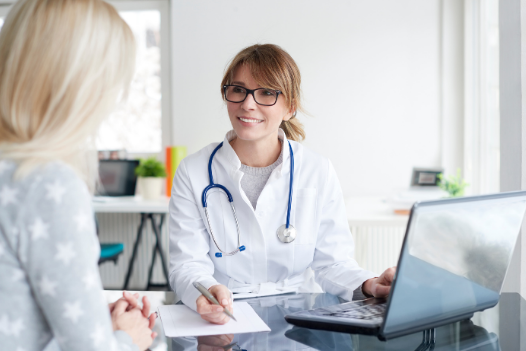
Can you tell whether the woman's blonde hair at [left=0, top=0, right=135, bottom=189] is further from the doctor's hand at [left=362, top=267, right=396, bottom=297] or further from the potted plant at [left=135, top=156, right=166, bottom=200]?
the potted plant at [left=135, top=156, right=166, bottom=200]

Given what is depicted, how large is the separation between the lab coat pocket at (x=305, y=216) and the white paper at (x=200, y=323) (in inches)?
13.6

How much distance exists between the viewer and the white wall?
3137mm

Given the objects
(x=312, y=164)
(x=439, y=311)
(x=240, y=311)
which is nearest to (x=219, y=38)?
(x=312, y=164)

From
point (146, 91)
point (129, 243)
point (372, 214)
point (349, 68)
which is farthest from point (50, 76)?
point (129, 243)

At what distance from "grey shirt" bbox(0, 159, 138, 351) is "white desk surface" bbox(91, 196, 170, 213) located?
7.45ft

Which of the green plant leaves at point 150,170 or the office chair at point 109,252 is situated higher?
the green plant leaves at point 150,170

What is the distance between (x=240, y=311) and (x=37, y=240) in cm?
52

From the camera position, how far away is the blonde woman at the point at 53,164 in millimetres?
555

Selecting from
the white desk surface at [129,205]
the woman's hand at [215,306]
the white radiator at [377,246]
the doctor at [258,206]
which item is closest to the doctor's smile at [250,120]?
the doctor at [258,206]

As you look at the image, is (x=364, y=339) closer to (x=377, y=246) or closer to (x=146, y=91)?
(x=377, y=246)

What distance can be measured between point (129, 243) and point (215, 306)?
2.88 meters

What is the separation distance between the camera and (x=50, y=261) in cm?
55

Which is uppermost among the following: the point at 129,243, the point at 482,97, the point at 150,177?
the point at 482,97

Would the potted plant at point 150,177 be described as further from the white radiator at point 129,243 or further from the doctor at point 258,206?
the doctor at point 258,206
